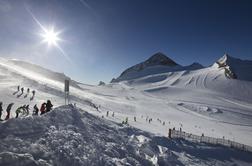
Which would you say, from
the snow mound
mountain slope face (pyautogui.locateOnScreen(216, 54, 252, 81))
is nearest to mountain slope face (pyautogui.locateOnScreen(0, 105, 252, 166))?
the snow mound

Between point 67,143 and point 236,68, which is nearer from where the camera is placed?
point 67,143

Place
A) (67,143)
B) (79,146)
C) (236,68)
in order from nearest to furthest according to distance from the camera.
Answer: (67,143)
(79,146)
(236,68)

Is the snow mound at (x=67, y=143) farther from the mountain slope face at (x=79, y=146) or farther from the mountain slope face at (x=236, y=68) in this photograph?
the mountain slope face at (x=236, y=68)

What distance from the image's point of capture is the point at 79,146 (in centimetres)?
1471

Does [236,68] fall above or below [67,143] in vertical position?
above

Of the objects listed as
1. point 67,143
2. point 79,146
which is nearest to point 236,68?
point 79,146

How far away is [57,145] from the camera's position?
13.9 m

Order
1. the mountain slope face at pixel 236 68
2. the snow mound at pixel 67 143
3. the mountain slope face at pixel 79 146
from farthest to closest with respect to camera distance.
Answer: the mountain slope face at pixel 236 68 < the mountain slope face at pixel 79 146 < the snow mound at pixel 67 143

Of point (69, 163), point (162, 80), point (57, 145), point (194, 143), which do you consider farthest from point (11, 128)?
point (162, 80)

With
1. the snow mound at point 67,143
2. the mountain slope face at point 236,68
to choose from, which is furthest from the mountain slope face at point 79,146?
the mountain slope face at point 236,68

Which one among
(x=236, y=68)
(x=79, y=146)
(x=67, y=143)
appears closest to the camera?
(x=67, y=143)

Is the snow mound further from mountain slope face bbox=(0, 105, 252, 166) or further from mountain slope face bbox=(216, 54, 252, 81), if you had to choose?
mountain slope face bbox=(216, 54, 252, 81)

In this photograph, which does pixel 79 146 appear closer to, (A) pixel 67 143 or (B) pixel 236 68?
(A) pixel 67 143

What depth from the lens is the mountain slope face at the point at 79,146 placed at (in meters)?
12.6
